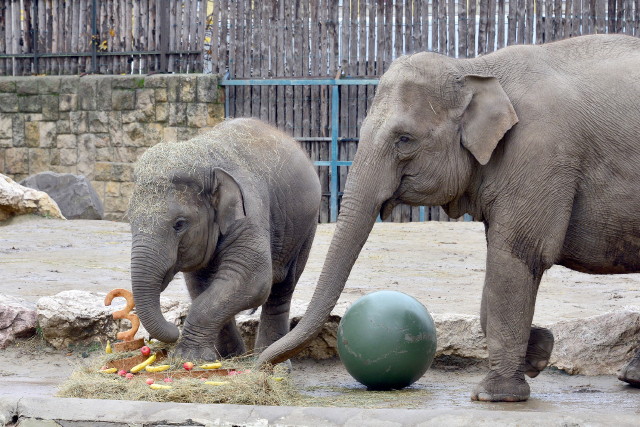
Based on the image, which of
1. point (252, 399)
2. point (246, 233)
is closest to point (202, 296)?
point (246, 233)

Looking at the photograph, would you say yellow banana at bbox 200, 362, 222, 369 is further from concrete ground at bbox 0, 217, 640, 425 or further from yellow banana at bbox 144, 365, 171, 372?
concrete ground at bbox 0, 217, 640, 425

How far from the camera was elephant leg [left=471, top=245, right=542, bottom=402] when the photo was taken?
5.42 metres

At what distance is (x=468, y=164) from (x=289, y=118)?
1104cm

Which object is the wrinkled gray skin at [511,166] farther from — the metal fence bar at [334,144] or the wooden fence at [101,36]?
the wooden fence at [101,36]

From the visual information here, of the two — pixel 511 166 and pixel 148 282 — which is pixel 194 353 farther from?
pixel 511 166

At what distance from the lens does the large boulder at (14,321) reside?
766cm

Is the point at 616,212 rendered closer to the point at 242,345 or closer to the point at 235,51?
the point at 242,345

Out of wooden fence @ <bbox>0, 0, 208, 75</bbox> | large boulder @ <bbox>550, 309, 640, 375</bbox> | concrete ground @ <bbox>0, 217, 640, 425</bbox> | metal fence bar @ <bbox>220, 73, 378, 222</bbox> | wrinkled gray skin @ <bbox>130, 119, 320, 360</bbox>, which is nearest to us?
concrete ground @ <bbox>0, 217, 640, 425</bbox>

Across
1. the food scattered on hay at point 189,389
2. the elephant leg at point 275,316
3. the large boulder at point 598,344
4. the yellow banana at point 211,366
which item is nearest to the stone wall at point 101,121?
the elephant leg at point 275,316

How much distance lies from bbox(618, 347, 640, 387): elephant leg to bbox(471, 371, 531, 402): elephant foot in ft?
3.17

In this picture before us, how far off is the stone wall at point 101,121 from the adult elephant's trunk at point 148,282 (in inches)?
403

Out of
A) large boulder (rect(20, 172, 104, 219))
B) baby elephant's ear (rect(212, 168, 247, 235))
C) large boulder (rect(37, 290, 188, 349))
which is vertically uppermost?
baby elephant's ear (rect(212, 168, 247, 235))

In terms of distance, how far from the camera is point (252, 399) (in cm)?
549

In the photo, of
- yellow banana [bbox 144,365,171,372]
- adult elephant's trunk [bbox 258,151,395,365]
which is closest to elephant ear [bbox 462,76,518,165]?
adult elephant's trunk [bbox 258,151,395,365]
